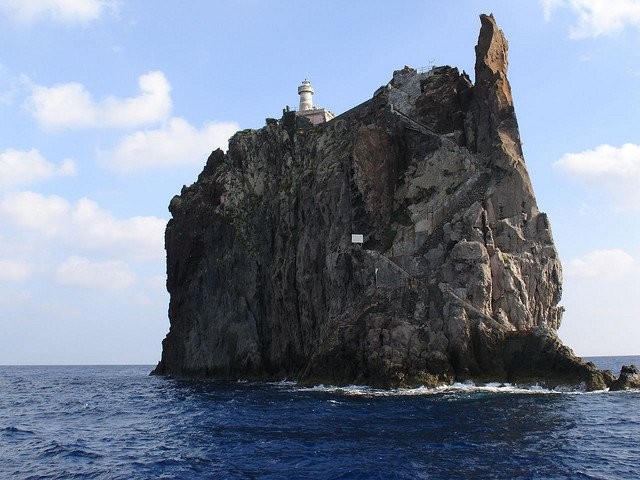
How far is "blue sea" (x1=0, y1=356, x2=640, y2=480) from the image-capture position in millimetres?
22641

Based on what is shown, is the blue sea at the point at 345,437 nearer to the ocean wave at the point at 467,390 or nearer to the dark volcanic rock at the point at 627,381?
the ocean wave at the point at 467,390

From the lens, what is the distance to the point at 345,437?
1119 inches

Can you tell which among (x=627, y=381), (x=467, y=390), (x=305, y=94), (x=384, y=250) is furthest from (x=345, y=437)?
(x=305, y=94)

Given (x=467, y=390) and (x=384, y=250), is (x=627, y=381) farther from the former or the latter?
(x=384, y=250)

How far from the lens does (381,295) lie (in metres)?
52.7

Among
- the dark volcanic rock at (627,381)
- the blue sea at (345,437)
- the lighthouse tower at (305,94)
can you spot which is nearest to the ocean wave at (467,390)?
the blue sea at (345,437)

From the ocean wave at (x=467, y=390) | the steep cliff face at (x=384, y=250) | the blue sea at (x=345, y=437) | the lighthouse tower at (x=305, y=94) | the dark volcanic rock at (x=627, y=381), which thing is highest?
the lighthouse tower at (x=305, y=94)

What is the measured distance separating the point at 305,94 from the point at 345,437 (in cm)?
7679

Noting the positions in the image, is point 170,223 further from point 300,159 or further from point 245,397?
point 245,397

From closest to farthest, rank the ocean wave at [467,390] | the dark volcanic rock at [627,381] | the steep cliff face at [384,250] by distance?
the ocean wave at [467,390], the dark volcanic rock at [627,381], the steep cliff face at [384,250]

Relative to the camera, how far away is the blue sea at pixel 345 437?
22.6 metres

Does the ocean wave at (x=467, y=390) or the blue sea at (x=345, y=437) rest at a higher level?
the ocean wave at (x=467, y=390)

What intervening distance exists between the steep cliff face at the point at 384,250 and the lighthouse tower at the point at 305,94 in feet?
67.4

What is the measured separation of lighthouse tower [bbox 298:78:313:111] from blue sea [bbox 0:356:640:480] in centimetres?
6021
